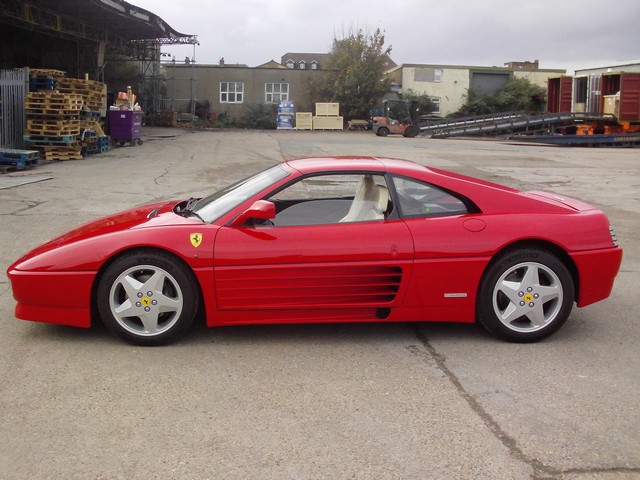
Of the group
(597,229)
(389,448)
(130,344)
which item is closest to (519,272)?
(597,229)

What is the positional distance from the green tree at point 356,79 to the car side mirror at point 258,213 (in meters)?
50.2

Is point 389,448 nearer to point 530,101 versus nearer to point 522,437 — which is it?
point 522,437

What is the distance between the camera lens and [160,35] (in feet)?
128

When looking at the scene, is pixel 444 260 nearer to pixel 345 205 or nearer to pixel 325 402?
pixel 345 205

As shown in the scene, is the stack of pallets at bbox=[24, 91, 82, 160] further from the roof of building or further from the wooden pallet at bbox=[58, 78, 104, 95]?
the roof of building

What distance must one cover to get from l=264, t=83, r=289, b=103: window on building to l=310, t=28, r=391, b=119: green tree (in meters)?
3.11

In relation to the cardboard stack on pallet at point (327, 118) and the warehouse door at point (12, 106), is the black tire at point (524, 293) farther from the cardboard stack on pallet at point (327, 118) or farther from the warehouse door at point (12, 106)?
the cardboard stack on pallet at point (327, 118)

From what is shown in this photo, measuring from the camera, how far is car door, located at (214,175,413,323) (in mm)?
4648

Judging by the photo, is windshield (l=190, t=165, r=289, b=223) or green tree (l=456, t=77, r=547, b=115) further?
green tree (l=456, t=77, r=547, b=115)

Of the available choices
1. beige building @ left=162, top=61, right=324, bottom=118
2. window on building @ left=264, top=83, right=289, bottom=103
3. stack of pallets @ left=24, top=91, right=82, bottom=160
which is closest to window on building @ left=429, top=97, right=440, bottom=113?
beige building @ left=162, top=61, right=324, bottom=118

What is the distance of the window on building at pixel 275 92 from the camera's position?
57.2 meters

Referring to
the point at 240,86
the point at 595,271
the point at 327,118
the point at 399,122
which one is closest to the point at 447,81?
the point at 327,118

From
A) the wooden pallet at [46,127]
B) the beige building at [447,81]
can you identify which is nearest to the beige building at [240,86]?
the beige building at [447,81]

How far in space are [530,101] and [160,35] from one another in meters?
30.1
